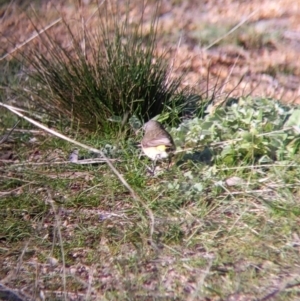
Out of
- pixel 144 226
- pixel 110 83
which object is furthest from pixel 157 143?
pixel 110 83

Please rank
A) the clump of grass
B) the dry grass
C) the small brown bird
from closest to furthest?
the dry grass, the small brown bird, the clump of grass

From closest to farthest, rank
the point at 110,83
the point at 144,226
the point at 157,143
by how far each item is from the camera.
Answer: the point at 144,226 → the point at 157,143 → the point at 110,83

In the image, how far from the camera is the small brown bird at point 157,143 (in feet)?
12.3

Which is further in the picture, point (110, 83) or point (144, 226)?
point (110, 83)

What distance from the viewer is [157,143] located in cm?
374

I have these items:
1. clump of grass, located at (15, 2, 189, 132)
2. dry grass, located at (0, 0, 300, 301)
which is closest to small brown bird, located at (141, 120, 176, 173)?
dry grass, located at (0, 0, 300, 301)

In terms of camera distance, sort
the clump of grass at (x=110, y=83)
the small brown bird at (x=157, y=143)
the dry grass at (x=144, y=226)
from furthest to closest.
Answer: the clump of grass at (x=110, y=83) → the small brown bird at (x=157, y=143) → the dry grass at (x=144, y=226)

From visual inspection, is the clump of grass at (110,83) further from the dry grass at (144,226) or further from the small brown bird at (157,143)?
the small brown bird at (157,143)

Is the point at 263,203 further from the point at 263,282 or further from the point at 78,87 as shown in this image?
the point at 78,87

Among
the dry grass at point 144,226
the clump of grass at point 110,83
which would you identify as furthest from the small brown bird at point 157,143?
the clump of grass at point 110,83

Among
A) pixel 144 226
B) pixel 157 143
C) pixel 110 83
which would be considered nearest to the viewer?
pixel 144 226

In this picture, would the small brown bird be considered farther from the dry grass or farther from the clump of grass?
the clump of grass

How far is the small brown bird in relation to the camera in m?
3.74

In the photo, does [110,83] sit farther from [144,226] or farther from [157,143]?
[144,226]
